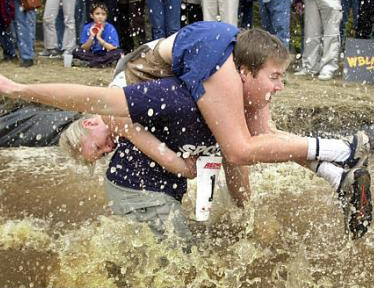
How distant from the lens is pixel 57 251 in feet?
13.8

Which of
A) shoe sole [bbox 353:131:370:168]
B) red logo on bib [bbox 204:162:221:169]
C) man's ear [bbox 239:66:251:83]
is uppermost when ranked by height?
man's ear [bbox 239:66:251:83]

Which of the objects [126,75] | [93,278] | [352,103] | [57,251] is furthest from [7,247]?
[352,103]

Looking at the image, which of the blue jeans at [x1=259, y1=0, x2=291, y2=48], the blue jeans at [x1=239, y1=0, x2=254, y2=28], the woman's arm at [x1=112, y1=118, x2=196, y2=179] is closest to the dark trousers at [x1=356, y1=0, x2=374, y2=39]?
the blue jeans at [x1=259, y1=0, x2=291, y2=48]

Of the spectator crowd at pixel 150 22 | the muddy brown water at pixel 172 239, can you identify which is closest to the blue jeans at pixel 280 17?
the spectator crowd at pixel 150 22

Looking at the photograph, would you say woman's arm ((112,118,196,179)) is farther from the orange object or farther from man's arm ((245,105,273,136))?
the orange object

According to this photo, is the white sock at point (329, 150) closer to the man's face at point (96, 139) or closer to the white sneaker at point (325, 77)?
the man's face at point (96, 139)

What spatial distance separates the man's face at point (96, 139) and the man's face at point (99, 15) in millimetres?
4842

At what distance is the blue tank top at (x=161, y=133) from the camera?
10.3ft

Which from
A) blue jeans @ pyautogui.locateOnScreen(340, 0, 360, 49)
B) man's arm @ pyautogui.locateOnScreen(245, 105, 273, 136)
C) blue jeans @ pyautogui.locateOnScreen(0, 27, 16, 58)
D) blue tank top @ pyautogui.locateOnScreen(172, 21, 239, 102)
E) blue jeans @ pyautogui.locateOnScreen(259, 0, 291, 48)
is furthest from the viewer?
blue jeans @ pyautogui.locateOnScreen(0, 27, 16, 58)

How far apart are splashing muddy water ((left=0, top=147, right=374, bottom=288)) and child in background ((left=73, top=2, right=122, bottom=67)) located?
300 centimetres

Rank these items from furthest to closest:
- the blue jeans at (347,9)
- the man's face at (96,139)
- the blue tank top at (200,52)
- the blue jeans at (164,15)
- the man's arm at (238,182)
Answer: the blue jeans at (347,9), the blue jeans at (164,15), the man's arm at (238,182), the man's face at (96,139), the blue tank top at (200,52)

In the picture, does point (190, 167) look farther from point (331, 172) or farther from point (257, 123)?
point (331, 172)

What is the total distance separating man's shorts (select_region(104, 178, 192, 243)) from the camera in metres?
3.41

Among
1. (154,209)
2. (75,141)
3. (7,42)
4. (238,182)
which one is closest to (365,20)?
(7,42)
